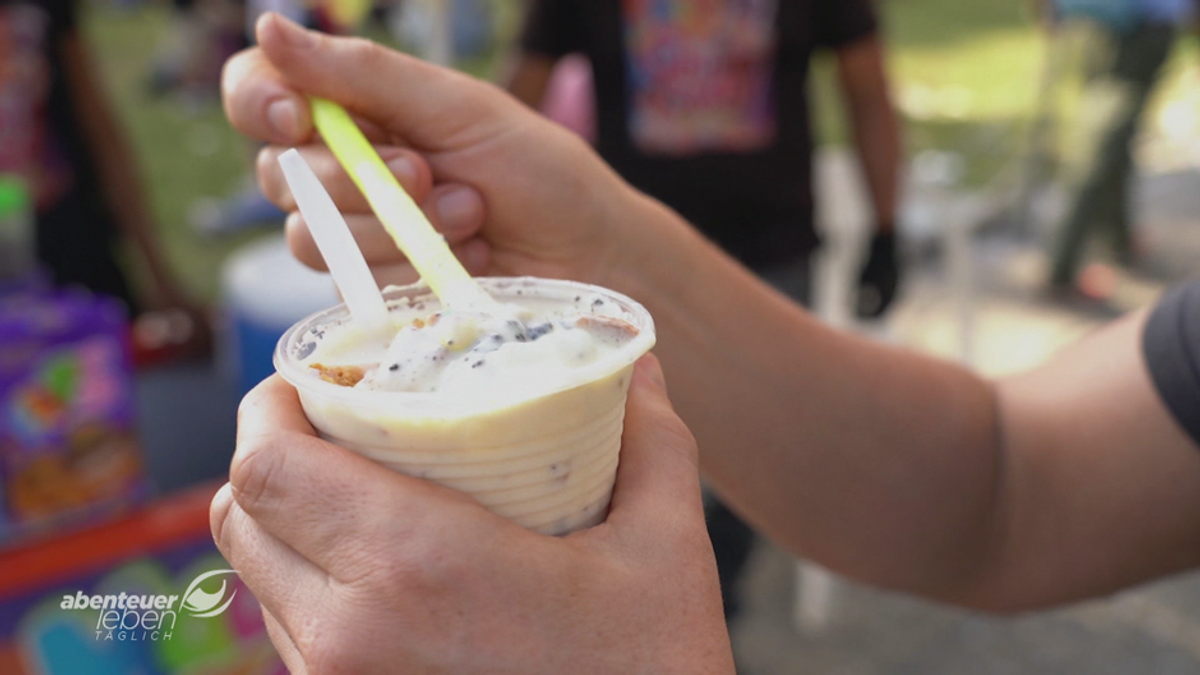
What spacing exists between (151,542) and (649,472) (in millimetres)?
1463

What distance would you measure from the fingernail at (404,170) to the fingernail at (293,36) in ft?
0.55

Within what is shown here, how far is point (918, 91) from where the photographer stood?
9.70 m

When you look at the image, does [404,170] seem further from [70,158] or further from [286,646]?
[70,158]

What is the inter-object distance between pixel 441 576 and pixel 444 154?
730mm

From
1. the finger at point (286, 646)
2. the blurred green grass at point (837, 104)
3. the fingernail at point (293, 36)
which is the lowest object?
the blurred green grass at point (837, 104)

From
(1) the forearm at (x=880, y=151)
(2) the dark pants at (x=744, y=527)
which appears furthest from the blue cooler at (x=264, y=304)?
(1) the forearm at (x=880, y=151)

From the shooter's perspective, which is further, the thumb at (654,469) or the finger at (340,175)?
the finger at (340,175)

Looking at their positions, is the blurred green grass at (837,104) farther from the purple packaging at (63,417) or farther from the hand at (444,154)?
the hand at (444,154)

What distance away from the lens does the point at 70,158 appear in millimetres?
2947

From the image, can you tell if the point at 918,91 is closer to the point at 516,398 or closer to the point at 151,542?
the point at 151,542

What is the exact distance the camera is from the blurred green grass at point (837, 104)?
7.35m

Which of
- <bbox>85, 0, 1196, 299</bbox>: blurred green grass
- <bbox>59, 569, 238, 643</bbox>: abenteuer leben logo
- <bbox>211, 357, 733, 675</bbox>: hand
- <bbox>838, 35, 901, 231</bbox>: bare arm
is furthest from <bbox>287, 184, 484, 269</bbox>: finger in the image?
<bbox>85, 0, 1196, 299</bbox>: blurred green grass

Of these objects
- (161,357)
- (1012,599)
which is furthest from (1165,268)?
(161,357)

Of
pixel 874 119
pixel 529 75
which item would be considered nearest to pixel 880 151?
pixel 874 119
